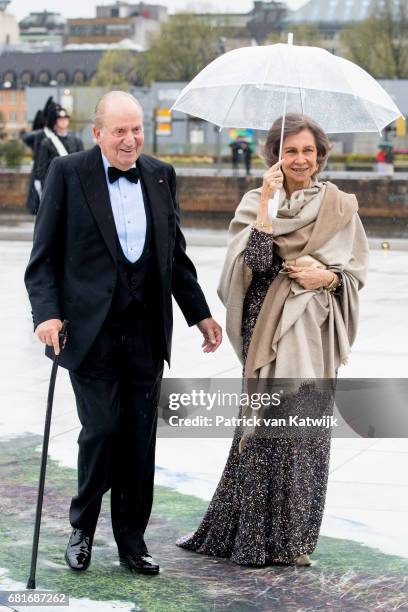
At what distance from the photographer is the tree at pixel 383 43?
2793 inches

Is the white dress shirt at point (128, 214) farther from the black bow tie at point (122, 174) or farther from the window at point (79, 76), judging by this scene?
the window at point (79, 76)

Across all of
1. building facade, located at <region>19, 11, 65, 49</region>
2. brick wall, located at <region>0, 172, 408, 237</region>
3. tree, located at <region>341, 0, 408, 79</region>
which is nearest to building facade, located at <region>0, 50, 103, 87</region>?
building facade, located at <region>19, 11, 65, 49</region>

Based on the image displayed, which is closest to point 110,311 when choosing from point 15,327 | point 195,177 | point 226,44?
point 15,327

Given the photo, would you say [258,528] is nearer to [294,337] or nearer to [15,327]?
[294,337]

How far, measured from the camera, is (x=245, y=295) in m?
4.81

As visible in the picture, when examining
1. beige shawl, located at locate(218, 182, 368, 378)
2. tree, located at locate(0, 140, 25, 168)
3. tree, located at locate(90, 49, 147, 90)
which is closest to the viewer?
beige shawl, located at locate(218, 182, 368, 378)

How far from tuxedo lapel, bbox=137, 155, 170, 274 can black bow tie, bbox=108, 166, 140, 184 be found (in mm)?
39

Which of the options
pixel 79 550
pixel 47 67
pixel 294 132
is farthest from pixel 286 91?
pixel 47 67

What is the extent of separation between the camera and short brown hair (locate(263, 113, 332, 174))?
4.72 meters

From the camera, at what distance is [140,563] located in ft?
15.3

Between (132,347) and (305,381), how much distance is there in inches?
25.0

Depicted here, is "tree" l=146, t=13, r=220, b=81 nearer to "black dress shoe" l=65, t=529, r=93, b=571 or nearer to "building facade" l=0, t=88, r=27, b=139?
"building facade" l=0, t=88, r=27, b=139

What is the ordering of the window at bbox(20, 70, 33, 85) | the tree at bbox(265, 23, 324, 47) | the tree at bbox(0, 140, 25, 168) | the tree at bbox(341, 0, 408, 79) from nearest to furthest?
the tree at bbox(0, 140, 25, 168)
the tree at bbox(341, 0, 408, 79)
the tree at bbox(265, 23, 324, 47)
the window at bbox(20, 70, 33, 85)

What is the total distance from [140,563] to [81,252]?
1130mm
